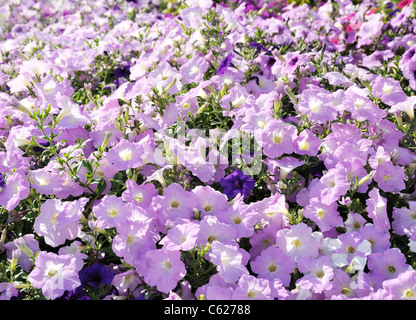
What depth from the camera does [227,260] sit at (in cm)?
201

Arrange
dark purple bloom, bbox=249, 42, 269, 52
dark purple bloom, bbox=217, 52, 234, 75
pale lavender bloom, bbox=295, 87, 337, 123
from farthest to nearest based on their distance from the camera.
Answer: dark purple bloom, bbox=249, 42, 269, 52, dark purple bloom, bbox=217, 52, 234, 75, pale lavender bloom, bbox=295, 87, 337, 123

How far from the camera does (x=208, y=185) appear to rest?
2.48 meters

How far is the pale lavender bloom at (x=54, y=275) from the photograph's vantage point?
1948 mm

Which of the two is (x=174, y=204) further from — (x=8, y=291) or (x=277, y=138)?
(x=8, y=291)

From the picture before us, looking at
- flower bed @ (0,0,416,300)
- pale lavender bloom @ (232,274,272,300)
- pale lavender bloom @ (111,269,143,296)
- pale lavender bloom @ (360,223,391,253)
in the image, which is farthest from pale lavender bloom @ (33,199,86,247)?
pale lavender bloom @ (360,223,391,253)

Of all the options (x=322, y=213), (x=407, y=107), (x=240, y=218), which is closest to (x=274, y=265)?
(x=240, y=218)

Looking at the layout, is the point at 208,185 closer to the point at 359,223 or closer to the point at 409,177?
the point at 359,223

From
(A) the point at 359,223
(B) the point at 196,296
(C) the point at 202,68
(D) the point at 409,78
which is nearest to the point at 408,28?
(D) the point at 409,78

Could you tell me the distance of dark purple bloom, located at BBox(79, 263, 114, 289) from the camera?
81.2 inches

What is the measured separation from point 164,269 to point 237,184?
2.01 feet

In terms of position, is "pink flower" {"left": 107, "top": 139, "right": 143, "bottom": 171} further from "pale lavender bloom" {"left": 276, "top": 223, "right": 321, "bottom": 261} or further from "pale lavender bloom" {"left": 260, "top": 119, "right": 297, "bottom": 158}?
"pale lavender bloom" {"left": 276, "top": 223, "right": 321, "bottom": 261}

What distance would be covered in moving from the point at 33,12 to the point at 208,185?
500 cm

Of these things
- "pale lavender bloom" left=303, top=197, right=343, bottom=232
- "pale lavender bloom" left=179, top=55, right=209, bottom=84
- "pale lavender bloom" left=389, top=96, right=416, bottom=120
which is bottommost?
"pale lavender bloom" left=303, top=197, right=343, bottom=232

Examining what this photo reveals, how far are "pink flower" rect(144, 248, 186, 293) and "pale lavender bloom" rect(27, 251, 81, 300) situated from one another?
0.31 m
